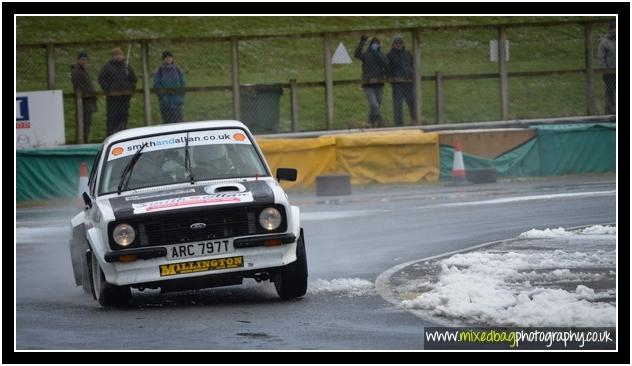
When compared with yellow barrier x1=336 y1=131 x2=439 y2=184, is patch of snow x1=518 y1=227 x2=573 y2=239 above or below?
below

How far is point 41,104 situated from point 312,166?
5.16 metres

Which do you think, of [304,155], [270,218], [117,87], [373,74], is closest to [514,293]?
[270,218]

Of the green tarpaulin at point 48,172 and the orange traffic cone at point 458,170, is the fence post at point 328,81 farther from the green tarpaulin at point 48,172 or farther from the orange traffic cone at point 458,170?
the green tarpaulin at point 48,172

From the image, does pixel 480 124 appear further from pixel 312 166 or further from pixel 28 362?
pixel 28 362

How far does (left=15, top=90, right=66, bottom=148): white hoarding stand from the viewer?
77.0ft

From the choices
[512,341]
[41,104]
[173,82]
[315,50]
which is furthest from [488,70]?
[512,341]

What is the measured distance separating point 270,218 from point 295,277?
584mm

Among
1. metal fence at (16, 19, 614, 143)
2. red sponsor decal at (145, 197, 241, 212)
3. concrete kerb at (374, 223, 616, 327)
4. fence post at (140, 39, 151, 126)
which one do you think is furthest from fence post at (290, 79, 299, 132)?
red sponsor decal at (145, 197, 241, 212)

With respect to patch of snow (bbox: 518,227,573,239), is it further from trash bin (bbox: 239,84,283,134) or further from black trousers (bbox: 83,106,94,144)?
black trousers (bbox: 83,106,94,144)

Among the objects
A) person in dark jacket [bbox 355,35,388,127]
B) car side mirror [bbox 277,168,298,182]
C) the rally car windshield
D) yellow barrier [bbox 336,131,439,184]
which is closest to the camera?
the rally car windshield

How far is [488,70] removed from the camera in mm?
26125

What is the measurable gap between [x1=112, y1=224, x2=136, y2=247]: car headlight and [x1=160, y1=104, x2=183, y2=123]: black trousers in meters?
13.3

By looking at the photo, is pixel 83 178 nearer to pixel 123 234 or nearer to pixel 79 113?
pixel 79 113

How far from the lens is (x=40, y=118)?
77.9 feet
